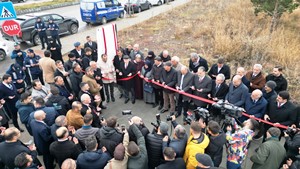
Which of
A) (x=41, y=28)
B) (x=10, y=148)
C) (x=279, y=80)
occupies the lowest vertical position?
(x=10, y=148)

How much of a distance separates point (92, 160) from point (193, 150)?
1575 millimetres

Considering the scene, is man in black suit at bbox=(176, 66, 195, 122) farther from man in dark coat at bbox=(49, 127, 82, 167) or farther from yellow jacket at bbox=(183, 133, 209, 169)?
man in dark coat at bbox=(49, 127, 82, 167)

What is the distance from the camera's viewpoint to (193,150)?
3998mm

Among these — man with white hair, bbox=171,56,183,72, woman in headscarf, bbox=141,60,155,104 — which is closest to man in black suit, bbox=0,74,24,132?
woman in headscarf, bbox=141,60,155,104

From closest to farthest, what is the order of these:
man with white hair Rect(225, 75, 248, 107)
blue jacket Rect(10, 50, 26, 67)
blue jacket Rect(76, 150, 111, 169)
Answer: blue jacket Rect(76, 150, 111, 169) → man with white hair Rect(225, 75, 248, 107) → blue jacket Rect(10, 50, 26, 67)

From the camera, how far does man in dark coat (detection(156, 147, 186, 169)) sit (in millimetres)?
3654

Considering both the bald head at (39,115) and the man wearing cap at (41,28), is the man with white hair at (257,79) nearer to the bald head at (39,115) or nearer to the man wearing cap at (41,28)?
the bald head at (39,115)

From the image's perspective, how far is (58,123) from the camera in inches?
176

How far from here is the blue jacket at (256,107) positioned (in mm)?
5500

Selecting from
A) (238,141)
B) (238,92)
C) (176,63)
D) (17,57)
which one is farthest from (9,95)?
(238,92)

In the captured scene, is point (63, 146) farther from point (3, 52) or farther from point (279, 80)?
point (3, 52)

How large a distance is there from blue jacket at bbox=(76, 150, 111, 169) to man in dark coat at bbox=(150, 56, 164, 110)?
363 centimetres

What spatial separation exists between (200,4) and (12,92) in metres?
18.9

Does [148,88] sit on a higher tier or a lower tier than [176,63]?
lower
